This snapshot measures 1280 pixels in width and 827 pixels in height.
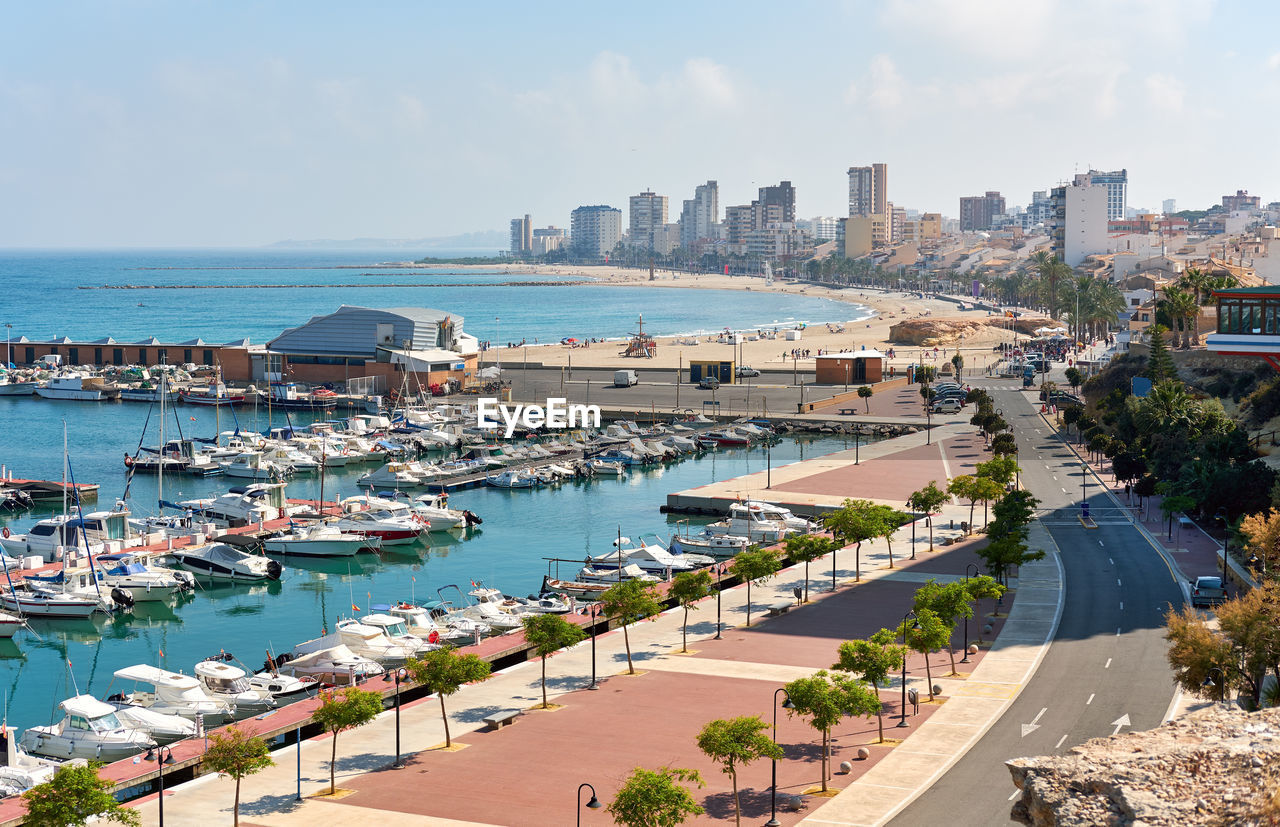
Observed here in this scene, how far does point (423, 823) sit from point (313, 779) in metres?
5.27

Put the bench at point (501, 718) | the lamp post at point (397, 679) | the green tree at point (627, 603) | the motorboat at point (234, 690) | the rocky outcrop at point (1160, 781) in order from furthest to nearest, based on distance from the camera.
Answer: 1. the green tree at point (627, 603)
2. the motorboat at point (234, 690)
3. the bench at point (501, 718)
4. the lamp post at point (397, 679)
5. the rocky outcrop at point (1160, 781)

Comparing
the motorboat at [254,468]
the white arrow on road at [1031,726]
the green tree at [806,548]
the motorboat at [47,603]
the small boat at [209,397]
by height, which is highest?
the green tree at [806,548]

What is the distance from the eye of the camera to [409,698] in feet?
146

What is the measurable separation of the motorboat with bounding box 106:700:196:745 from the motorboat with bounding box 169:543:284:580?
25299 millimetres

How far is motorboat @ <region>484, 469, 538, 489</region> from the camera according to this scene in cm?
9569

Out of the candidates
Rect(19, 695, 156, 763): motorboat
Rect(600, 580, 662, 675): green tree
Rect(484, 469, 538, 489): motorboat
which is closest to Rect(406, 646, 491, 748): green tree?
Rect(600, 580, 662, 675): green tree

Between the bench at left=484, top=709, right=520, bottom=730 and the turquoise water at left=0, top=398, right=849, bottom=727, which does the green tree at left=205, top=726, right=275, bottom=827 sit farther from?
the turquoise water at left=0, top=398, right=849, bottom=727

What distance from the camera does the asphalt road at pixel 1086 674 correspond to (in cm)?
3334

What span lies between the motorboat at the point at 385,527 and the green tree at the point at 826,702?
44089mm

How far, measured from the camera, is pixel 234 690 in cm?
4659

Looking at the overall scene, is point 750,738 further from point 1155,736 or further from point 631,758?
point 1155,736

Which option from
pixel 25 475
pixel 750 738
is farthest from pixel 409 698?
pixel 25 475

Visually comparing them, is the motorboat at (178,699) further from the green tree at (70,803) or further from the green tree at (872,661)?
the green tree at (872,661)

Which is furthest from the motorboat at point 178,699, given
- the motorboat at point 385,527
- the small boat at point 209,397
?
the small boat at point 209,397
